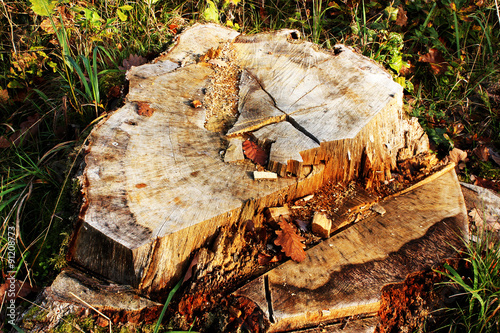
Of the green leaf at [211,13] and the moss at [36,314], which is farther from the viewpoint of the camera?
the green leaf at [211,13]

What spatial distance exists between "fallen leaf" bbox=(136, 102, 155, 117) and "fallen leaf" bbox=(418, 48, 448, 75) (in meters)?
2.81

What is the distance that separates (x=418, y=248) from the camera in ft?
5.59

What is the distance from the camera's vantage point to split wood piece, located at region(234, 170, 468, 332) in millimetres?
1431

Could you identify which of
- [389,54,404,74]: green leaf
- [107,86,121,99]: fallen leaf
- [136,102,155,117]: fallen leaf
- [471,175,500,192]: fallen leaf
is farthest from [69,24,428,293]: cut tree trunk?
[389,54,404,74]: green leaf

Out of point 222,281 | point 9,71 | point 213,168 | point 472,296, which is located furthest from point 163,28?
point 472,296

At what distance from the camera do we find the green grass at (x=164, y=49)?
9.14ft

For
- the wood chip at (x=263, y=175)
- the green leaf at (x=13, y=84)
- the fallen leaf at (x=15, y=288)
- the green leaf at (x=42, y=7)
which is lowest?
the fallen leaf at (x=15, y=288)

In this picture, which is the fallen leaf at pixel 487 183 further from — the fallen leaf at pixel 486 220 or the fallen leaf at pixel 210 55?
the fallen leaf at pixel 210 55

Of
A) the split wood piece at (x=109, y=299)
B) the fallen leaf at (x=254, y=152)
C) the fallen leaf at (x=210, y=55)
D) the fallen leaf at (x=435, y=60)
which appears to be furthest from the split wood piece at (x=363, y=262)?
the fallen leaf at (x=435, y=60)

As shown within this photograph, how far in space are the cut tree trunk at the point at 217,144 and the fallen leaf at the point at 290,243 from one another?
176 mm

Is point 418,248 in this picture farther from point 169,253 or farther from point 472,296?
point 169,253

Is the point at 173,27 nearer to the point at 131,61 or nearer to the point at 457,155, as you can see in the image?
the point at 131,61

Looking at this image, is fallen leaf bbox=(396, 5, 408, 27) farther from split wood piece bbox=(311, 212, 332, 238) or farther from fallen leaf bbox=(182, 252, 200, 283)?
fallen leaf bbox=(182, 252, 200, 283)

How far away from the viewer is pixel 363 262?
5.28ft
